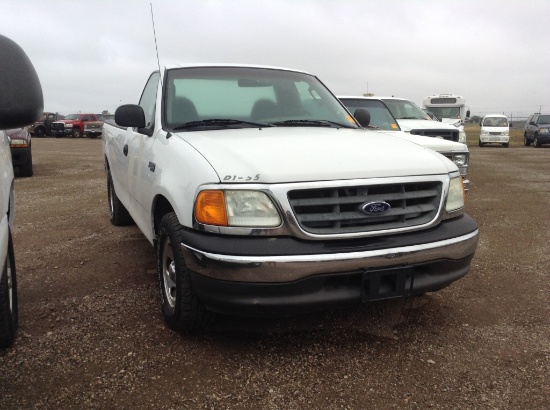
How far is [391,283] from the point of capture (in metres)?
2.71

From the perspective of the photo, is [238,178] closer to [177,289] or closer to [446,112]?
[177,289]

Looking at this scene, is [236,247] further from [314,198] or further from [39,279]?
[39,279]

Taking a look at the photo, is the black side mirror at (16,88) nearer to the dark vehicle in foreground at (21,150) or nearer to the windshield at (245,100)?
the windshield at (245,100)

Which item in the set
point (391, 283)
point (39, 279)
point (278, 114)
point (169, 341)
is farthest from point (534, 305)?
point (39, 279)

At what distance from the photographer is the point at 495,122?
2653 centimetres

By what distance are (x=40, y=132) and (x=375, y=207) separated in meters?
36.7

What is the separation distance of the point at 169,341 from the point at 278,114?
188 cm

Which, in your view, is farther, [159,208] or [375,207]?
[159,208]

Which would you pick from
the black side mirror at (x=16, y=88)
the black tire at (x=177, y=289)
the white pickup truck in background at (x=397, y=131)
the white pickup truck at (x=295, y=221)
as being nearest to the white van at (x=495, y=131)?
A: the white pickup truck in background at (x=397, y=131)

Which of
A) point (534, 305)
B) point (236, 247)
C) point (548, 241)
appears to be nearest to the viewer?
point (236, 247)

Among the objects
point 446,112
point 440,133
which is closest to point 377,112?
point 440,133

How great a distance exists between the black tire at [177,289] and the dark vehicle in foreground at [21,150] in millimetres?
9205

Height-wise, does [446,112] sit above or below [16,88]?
below

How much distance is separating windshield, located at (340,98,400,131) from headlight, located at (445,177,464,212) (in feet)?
17.2
